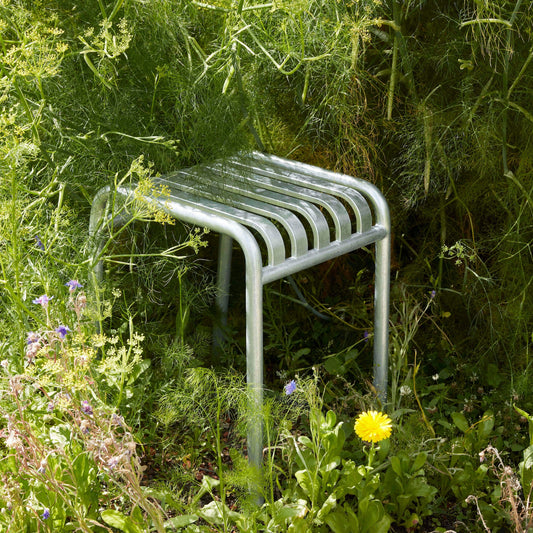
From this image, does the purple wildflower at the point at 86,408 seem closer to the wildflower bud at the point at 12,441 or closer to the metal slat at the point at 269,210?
the wildflower bud at the point at 12,441

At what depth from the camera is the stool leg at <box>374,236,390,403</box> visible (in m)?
2.01

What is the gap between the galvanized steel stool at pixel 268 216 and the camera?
1680mm

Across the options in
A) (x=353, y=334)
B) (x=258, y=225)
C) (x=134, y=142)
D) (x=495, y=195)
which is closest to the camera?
(x=258, y=225)

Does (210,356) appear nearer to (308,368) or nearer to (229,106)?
(308,368)

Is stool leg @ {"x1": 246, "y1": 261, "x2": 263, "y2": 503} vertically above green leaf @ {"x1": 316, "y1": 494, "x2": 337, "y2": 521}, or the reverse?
stool leg @ {"x1": 246, "y1": 261, "x2": 263, "y2": 503}

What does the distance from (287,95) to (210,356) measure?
807mm

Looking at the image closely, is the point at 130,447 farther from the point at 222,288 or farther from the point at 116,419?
the point at 222,288

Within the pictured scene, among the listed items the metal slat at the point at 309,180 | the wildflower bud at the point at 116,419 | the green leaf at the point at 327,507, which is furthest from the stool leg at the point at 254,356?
the metal slat at the point at 309,180

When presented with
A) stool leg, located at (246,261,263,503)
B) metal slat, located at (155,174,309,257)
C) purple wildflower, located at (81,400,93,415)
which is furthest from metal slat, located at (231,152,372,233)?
purple wildflower, located at (81,400,93,415)

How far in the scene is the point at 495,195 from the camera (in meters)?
2.17

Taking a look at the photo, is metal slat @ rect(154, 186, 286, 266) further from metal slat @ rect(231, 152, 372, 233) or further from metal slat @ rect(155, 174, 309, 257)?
metal slat @ rect(231, 152, 372, 233)

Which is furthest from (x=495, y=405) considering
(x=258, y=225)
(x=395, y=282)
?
(x=258, y=225)

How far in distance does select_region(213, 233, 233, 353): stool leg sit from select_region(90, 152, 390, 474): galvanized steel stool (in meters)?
0.29

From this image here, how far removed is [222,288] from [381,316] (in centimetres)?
51
